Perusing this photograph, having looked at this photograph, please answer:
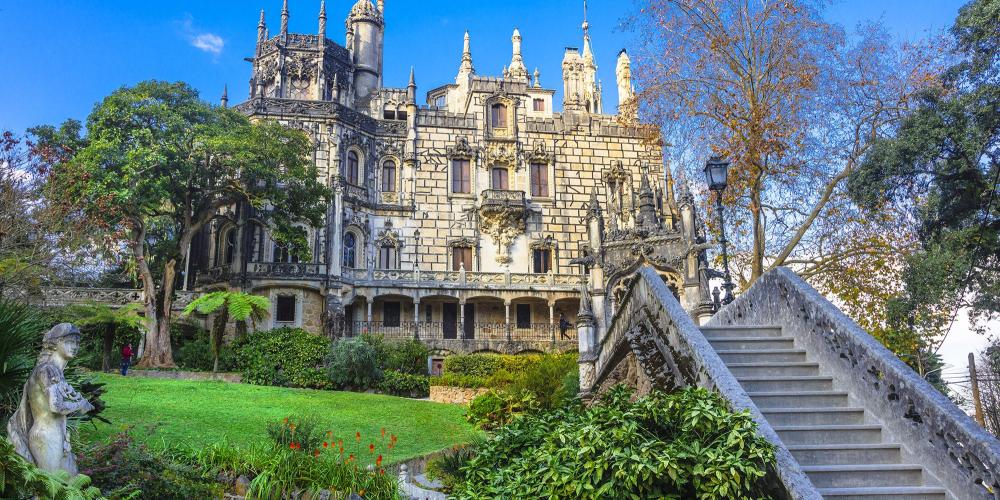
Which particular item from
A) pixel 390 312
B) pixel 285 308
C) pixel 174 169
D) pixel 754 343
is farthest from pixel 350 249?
pixel 754 343

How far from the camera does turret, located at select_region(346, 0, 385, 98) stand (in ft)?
160

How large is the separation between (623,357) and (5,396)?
8472 mm

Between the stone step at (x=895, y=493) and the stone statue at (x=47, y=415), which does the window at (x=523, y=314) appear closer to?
the stone step at (x=895, y=493)

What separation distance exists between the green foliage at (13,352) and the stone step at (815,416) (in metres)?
8.21

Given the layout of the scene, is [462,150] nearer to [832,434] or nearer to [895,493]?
[832,434]

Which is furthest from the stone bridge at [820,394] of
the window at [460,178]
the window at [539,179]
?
the window at [539,179]

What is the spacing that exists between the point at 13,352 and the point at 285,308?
2580cm

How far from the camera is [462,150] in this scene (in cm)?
4100

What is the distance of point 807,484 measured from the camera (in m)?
5.95

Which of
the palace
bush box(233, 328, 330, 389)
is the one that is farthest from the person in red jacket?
the palace

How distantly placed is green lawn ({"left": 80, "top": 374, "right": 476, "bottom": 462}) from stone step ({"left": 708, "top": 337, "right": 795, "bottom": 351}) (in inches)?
241

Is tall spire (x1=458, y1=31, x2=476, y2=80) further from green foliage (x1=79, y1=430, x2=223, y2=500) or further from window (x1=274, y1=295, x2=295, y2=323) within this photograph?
green foliage (x1=79, y1=430, x2=223, y2=500)

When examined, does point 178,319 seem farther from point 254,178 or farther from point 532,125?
point 532,125

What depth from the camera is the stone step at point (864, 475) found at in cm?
730
